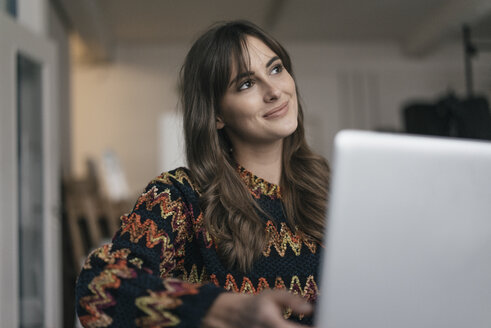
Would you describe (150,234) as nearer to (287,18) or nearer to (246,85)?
(246,85)

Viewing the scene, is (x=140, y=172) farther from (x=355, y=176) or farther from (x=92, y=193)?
(x=355, y=176)

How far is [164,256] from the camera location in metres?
0.90

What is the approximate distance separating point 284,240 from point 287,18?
5.79 metres

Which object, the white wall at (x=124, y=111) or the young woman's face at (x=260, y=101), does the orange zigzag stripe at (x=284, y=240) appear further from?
the white wall at (x=124, y=111)

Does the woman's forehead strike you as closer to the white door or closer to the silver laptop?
the silver laptop

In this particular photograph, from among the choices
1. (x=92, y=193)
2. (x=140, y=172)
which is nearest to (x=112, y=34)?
(x=140, y=172)

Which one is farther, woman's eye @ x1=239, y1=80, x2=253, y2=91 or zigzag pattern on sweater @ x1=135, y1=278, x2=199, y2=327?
woman's eye @ x1=239, y1=80, x2=253, y2=91

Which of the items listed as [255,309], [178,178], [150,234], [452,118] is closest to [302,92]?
[452,118]

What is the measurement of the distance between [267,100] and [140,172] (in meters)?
6.64

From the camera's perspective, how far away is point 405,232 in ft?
1.76

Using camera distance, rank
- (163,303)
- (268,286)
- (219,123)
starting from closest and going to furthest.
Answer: (163,303)
(268,286)
(219,123)

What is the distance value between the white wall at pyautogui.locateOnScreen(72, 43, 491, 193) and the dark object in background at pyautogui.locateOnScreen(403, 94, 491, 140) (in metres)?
3.95

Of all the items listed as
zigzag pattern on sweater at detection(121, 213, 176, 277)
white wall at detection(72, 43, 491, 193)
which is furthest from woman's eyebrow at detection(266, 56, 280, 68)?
white wall at detection(72, 43, 491, 193)

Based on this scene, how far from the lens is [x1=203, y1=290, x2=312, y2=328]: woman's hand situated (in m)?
0.56
